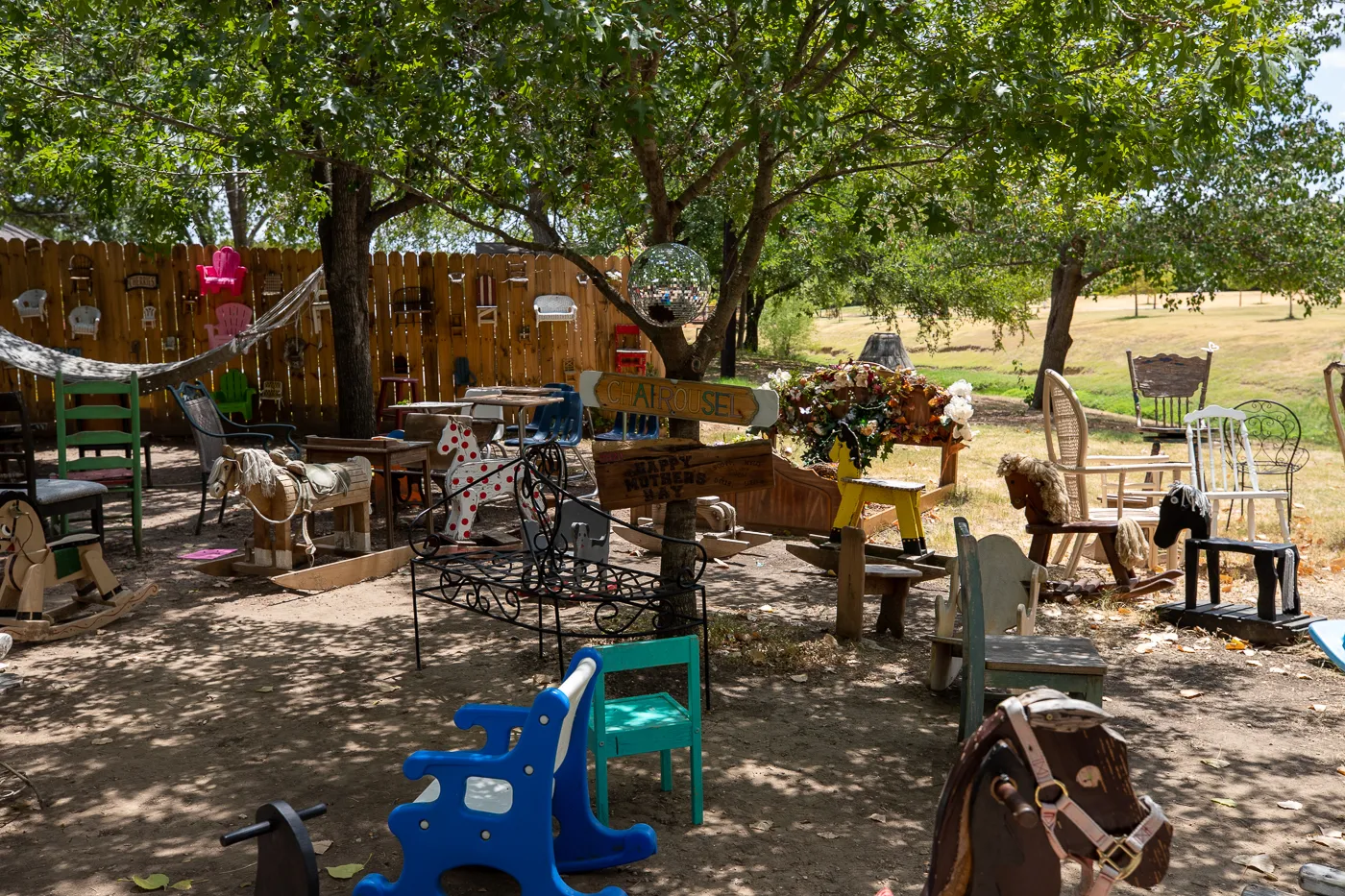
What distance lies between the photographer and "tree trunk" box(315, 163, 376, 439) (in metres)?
9.55

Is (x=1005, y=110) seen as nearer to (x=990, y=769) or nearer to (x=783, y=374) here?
(x=990, y=769)

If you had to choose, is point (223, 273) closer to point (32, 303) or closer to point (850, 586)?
point (32, 303)

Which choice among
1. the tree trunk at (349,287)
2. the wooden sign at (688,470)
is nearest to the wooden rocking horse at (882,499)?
the wooden sign at (688,470)

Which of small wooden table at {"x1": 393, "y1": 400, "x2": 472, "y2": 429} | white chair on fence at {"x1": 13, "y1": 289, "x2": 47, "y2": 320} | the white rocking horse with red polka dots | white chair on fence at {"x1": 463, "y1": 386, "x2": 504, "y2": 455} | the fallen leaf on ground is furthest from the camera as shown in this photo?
white chair on fence at {"x1": 13, "y1": 289, "x2": 47, "y2": 320}

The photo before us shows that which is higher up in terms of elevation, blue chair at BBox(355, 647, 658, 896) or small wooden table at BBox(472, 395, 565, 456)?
small wooden table at BBox(472, 395, 565, 456)

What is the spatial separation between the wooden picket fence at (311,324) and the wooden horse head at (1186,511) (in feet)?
25.0

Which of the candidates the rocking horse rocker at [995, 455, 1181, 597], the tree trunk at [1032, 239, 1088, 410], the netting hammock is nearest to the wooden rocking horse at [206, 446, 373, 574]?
the netting hammock

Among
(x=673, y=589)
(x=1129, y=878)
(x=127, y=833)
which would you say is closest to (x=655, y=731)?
(x=673, y=589)

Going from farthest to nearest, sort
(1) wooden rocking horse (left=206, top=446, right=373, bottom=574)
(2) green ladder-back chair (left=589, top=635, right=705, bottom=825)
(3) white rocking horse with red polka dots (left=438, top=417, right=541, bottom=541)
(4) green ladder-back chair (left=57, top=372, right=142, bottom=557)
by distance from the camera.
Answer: (4) green ladder-back chair (left=57, top=372, right=142, bottom=557) → (3) white rocking horse with red polka dots (left=438, top=417, right=541, bottom=541) → (1) wooden rocking horse (left=206, top=446, right=373, bottom=574) → (2) green ladder-back chair (left=589, top=635, right=705, bottom=825)

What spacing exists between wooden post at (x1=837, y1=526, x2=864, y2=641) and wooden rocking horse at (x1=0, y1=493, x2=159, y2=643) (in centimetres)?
371

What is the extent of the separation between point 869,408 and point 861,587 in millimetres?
2052

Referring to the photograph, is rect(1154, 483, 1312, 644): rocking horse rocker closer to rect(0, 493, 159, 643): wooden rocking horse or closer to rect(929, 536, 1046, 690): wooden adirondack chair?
rect(929, 536, 1046, 690): wooden adirondack chair

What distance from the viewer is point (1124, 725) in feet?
15.1

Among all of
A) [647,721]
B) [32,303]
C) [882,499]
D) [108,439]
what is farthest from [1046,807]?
[32,303]
